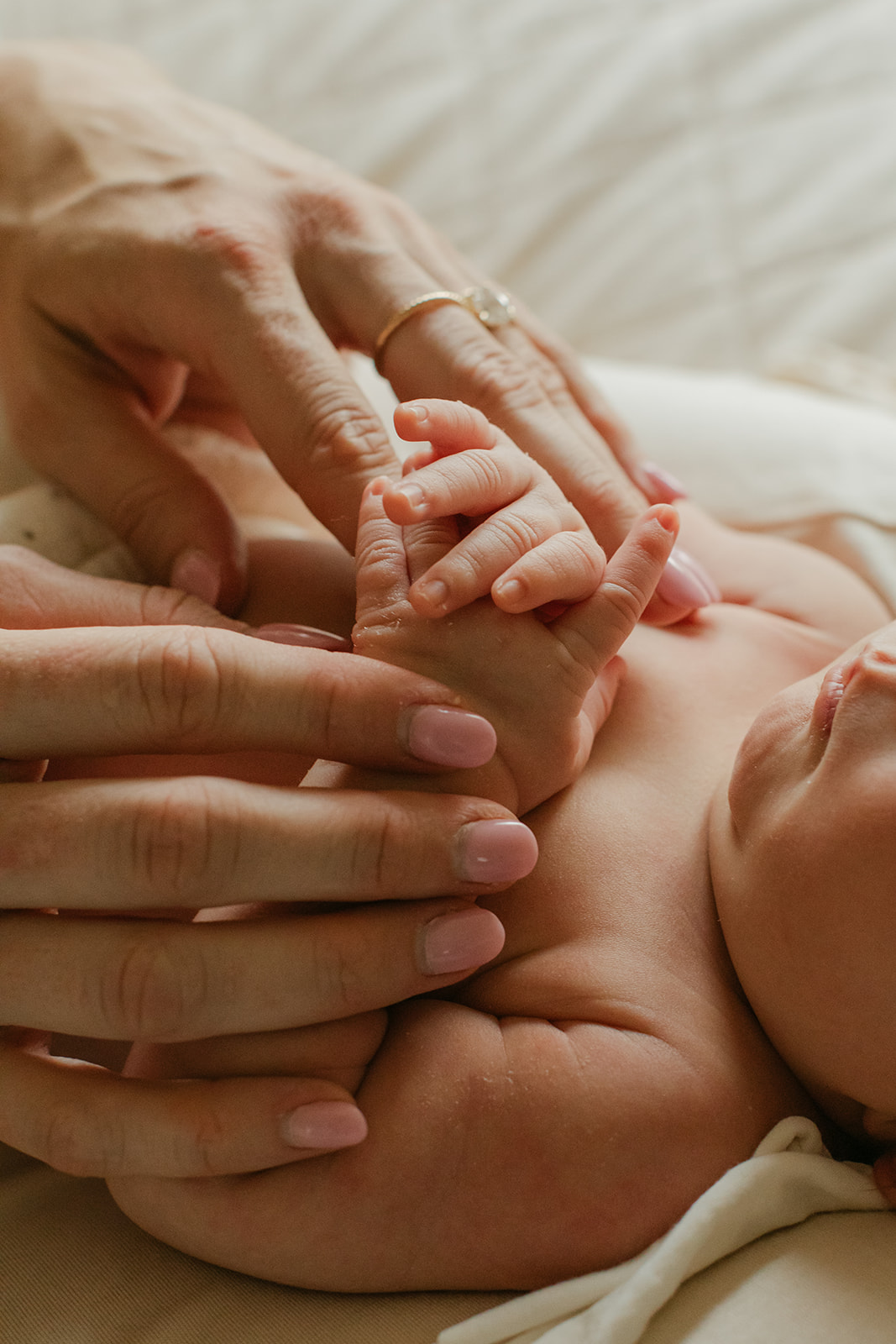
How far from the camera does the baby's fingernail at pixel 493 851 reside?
650 mm

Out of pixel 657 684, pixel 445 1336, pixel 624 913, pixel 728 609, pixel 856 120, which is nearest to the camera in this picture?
pixel 445 1336

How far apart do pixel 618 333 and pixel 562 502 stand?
0.99 metres

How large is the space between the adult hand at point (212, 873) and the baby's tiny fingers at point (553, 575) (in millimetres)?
72

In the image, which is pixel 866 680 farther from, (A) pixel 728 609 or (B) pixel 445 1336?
(B) pixel 445 1336

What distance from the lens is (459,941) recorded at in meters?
0.66

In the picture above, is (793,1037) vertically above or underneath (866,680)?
underneath

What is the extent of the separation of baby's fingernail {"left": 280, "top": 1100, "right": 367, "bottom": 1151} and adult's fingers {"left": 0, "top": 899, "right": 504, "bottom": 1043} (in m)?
0.05

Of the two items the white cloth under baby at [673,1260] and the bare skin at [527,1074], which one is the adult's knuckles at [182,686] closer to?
the bare skin at [527,1074]

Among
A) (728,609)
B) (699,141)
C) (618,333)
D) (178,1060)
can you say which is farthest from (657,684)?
(699,141)

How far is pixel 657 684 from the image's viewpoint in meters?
0.89

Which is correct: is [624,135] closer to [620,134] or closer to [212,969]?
[620,134]

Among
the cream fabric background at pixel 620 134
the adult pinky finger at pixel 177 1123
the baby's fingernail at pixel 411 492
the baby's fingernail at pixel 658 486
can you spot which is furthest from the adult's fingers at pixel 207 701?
the cream fabric background at pixel 620 134

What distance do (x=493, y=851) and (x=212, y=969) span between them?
6.9 inches

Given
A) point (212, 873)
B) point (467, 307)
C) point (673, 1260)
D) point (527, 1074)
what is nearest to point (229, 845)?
point (212, 873)
